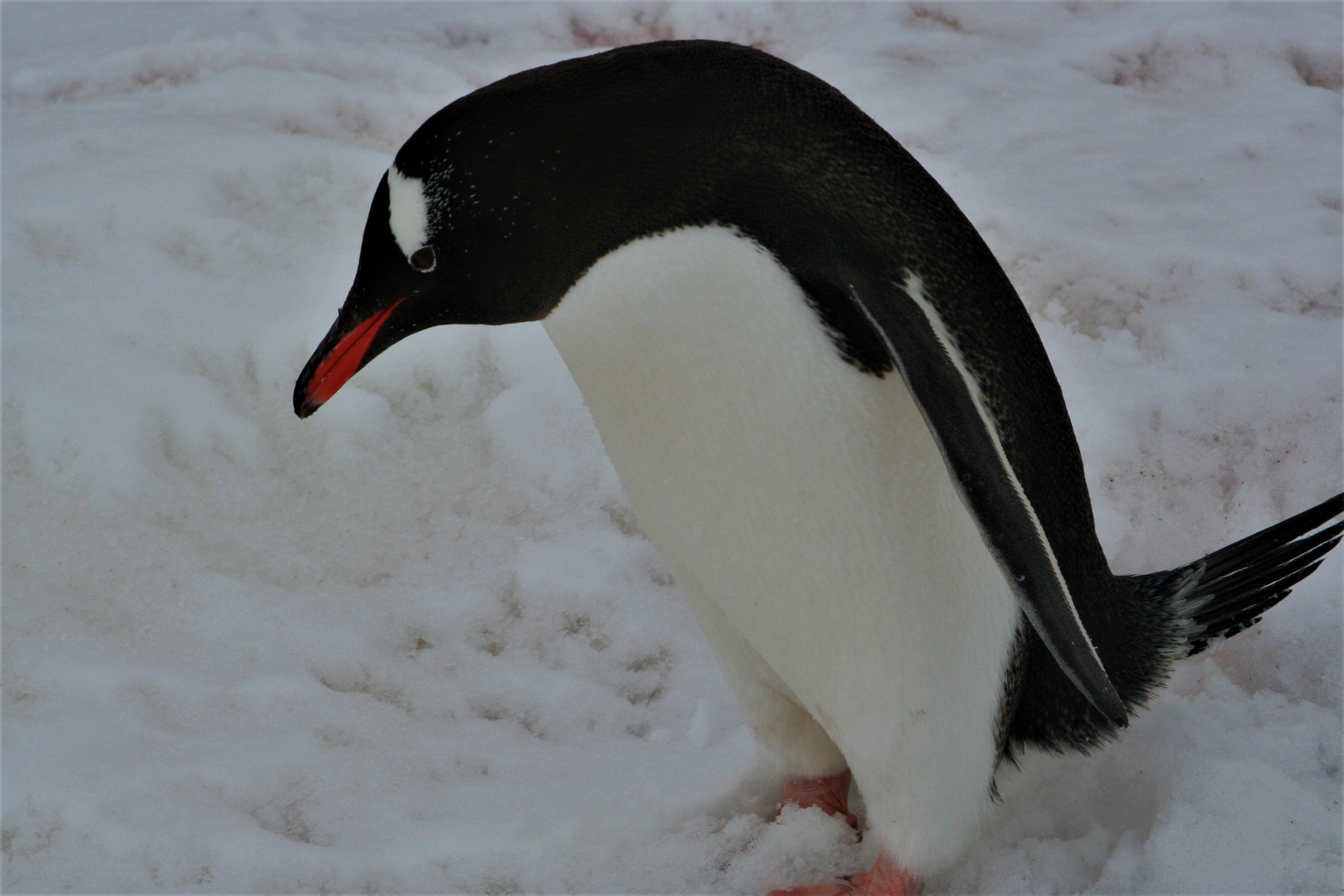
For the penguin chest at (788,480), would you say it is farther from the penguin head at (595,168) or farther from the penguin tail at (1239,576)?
the penguin tail at (1239,576)

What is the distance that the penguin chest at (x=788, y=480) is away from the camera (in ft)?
3.08

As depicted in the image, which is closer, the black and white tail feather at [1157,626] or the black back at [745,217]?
the black back at [745,217]

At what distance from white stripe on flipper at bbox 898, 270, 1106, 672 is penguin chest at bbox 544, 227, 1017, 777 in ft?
0.16

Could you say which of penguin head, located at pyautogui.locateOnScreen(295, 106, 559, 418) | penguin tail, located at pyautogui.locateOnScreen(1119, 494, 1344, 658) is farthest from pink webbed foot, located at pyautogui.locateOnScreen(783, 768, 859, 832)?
penguin head, located at pyautogui.locateOnScreen(295, 106, 559, 418)

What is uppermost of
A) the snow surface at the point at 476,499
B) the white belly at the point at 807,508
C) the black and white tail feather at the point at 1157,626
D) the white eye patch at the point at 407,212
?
the white eye patch at the point at 407,212

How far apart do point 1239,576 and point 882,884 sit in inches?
19.4

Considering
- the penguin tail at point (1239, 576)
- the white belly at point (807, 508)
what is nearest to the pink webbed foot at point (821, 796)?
the white belly at point (807, 508)

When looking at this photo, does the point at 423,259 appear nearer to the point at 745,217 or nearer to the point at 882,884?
the point at 745,217

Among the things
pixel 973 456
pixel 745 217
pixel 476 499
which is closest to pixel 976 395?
pixel 973 456

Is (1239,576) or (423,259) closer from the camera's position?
(423,259)

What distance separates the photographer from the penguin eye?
98cm

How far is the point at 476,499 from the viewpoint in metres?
1.86

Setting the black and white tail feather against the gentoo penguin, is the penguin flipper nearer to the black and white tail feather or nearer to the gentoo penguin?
the gentoo penguin

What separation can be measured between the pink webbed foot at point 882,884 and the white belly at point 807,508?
0.05ft
